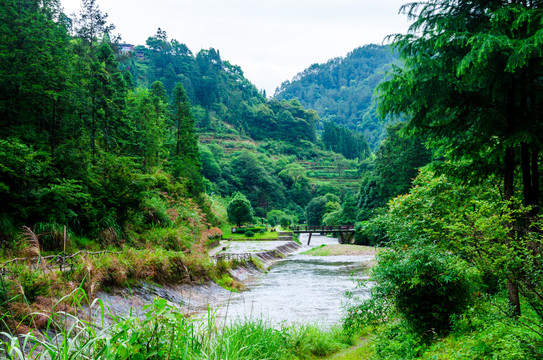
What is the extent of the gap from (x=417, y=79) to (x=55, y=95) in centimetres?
1387

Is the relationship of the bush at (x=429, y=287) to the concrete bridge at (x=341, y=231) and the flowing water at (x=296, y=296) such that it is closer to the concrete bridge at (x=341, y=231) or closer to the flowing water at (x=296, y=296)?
the flowing water at (x=296, y=296)

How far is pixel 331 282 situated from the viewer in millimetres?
18562

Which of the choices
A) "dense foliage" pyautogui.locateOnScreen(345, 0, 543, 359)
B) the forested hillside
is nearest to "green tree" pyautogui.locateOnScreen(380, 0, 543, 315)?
"dense foliage" pyautogui.locateOnScreen(345, 0, 543, 359)

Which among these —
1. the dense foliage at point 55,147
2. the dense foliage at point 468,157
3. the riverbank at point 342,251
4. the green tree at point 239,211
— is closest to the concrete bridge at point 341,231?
the riverbank at point 342,251

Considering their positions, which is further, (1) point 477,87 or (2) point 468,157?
(2) point 468,157

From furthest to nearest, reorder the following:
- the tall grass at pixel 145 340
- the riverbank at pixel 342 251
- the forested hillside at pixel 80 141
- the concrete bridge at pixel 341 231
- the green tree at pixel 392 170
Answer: the concrete bridge at pixel 341 231 → the green tree at pixel 392 170 → the riverbank at pixel 342 251 → the forested hillside at pixel 80 141 → the tall grass at pixel 145 340

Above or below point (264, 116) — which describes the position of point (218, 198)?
below

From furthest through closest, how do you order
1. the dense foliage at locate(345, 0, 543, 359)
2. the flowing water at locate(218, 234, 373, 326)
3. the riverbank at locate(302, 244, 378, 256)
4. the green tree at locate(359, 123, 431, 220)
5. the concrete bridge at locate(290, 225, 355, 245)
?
1. the concrete bridge at locate(290, 225, 355, 245)
2. the green tree at locate(359, 123, 431, 220)
3. the riverbank at locate(302, 244, 378, 256)
4. the flowing water at locate(218, 234, 373, 326)
5. the dense foliage at locate(345, 0, 543, 359)

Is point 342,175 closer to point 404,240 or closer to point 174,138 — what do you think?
point 174,138

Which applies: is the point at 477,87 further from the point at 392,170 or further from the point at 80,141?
the point at 392,170

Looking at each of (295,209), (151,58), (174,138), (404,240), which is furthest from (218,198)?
(151,58)

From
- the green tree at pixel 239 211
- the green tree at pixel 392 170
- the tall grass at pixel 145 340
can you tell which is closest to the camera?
the tall grass at pixel 145 340

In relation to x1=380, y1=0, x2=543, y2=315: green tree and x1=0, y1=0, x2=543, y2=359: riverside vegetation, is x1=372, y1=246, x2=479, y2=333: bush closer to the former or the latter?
x1=0, y1=0, x2=543, y2=359: riverside vegetation

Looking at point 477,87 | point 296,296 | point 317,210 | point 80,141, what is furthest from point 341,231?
point 477,87
